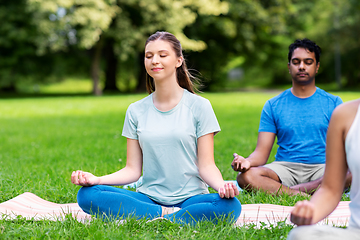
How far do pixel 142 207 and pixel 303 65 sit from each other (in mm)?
2276

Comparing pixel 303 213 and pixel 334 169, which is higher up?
pixel 334 169

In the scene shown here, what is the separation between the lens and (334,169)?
1795 mm

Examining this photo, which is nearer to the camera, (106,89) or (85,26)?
(85,26)

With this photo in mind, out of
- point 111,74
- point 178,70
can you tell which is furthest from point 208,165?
point 111,74

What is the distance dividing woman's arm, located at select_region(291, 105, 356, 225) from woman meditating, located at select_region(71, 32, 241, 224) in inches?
48.6

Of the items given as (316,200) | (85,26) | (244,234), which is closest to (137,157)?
(244,234)

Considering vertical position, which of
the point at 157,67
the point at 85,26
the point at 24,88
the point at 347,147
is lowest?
the point at 24,88

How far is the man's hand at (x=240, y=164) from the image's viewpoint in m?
3.85

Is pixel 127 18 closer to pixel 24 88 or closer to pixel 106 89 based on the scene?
pixel 106 89

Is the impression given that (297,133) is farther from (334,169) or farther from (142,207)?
(334,169)

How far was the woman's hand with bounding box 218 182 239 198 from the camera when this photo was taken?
8.75ft

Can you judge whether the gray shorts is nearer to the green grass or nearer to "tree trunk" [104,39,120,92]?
the green grass

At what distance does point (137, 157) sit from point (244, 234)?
108cm

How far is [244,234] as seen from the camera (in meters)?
2.82
